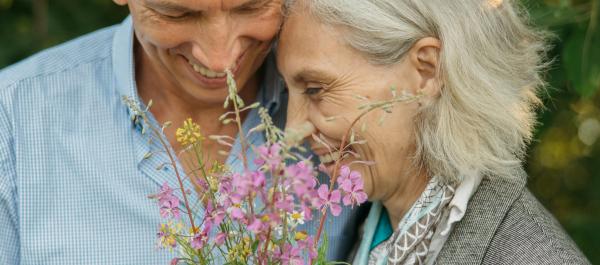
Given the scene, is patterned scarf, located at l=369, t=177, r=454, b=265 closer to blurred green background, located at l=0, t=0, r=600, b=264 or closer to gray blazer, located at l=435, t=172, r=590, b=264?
gray blazer, located at l=435, t=172, r=590, b=264

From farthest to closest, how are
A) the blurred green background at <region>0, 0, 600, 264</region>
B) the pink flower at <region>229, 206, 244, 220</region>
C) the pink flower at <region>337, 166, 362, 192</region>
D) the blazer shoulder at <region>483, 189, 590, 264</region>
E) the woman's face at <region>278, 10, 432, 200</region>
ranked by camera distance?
the blurred green background at <region>0, 0, 600, 264</region>, the woman's face at <region>278, 10, 432, 200</region>, the blazer shoulder at <region>483, 189, 590, 264</region>, the pink flower at <region>337, 166, 362, 192</region>, the pink flower at <region>229, 206, 244, 220</region>

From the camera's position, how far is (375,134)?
7.98 feet

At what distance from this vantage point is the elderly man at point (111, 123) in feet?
8.07

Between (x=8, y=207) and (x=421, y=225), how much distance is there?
1.08 m

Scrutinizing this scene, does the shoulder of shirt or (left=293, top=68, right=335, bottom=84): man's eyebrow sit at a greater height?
the shoulder of shirt

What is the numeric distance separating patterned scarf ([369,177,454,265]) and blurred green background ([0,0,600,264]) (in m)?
0.64

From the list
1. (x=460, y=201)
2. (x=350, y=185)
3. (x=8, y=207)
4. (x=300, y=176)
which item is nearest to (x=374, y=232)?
(x=460, y=201)

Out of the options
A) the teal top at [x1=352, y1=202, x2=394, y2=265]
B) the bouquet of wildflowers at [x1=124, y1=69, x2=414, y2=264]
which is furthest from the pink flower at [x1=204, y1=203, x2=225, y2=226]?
the teal top at [x1=352, y1=202, x2=394, y2=265]

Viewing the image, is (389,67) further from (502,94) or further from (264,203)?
(264,203)

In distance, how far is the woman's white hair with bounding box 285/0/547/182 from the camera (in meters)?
2.38

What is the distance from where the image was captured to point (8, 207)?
8.43 feet

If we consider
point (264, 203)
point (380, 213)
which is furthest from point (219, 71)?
point (264, 203)

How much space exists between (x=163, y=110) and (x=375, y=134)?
721 millimetres

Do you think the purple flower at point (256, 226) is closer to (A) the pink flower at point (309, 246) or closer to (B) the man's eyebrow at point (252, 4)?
(A) the pink flower at point (309, 246)
